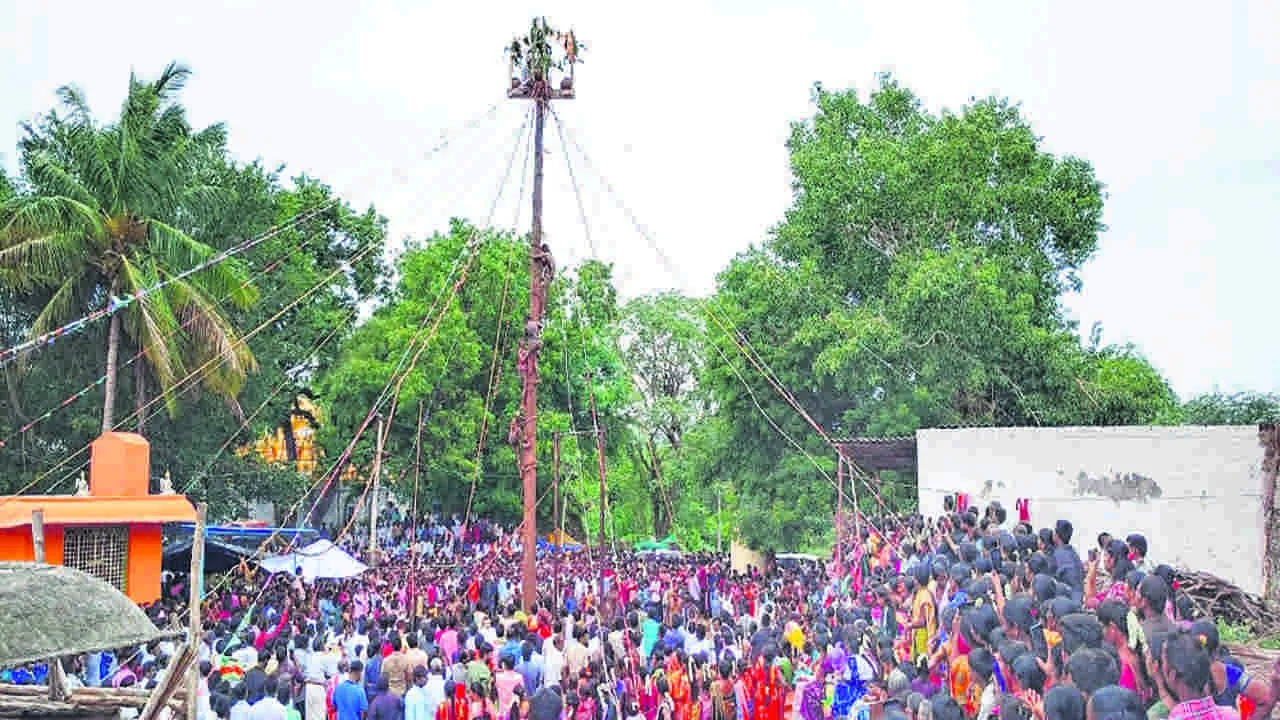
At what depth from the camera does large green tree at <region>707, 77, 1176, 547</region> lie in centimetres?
2617

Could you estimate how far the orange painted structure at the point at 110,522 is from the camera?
19531 mm

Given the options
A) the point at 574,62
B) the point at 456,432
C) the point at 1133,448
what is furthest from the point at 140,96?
the point at 1133,448

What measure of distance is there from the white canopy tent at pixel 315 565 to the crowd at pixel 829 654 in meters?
4.79

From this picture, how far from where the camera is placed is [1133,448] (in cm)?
1927

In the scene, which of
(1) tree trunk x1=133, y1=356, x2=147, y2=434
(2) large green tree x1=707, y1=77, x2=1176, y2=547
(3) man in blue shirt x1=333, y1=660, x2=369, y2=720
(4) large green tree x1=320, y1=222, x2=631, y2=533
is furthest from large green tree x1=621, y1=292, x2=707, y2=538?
(3) man in blue shirt x1=333, y1=660, x2=369, y2=720

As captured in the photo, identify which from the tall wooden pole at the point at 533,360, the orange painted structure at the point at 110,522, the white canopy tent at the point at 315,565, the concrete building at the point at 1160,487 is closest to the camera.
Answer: the concrete building at the point at 1160,487

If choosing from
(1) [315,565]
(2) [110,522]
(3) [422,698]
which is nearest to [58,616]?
(3) [422,698]

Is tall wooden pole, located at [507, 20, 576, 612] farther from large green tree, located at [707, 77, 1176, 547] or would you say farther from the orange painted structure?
large green tree, located at [707, 77, 1176, 547]

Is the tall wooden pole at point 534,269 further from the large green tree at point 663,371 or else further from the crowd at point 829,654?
the large green tree at point 663,371

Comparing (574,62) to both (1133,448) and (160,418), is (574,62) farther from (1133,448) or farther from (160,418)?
(160,418)

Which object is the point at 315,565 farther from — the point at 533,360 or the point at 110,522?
the point at 533,360

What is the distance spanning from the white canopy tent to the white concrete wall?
12742 millimetres

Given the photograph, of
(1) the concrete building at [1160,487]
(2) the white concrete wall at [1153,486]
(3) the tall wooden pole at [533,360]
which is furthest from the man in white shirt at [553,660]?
(2) the white concrete wall at [1153,486]

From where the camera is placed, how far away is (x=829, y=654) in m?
12.4
